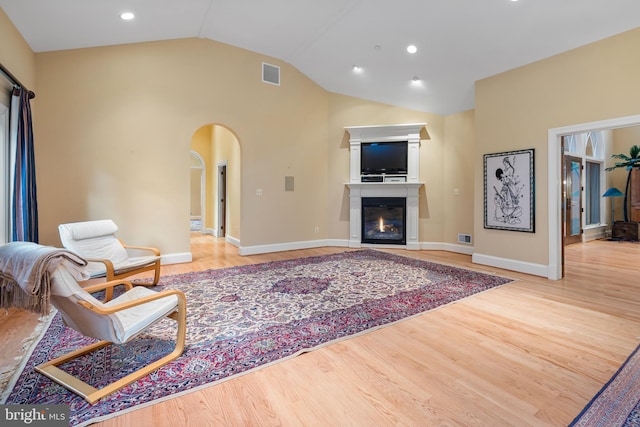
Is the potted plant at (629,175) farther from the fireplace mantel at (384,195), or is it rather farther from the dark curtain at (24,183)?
the dark curtain at (24,183)

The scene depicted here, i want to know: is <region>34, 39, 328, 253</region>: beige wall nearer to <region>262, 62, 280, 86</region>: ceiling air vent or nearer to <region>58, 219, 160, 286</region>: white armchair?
<region>262, 62, 280, 86</region>: ceiling air vent

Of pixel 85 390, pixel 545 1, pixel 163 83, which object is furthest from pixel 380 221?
pixel 85 390

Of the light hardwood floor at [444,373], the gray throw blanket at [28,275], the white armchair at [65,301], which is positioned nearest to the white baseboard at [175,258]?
the light hardwood floor at [444,373]

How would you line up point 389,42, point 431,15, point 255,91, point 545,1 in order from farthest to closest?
point 255,91 < point 389,42 < point 431,15 < point 545,1

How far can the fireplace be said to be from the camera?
22.1 ft

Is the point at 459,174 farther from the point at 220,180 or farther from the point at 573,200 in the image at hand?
the point at 220,180

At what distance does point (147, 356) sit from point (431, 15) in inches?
190

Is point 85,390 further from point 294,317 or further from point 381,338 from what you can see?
A: point 381,338

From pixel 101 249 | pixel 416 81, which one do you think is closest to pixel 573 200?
pixel 416 81

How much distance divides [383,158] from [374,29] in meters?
2.67

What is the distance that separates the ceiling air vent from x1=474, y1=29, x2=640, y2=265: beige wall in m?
3.62

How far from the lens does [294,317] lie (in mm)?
2924

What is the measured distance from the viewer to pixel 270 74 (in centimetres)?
603

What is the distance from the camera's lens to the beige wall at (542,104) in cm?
367
